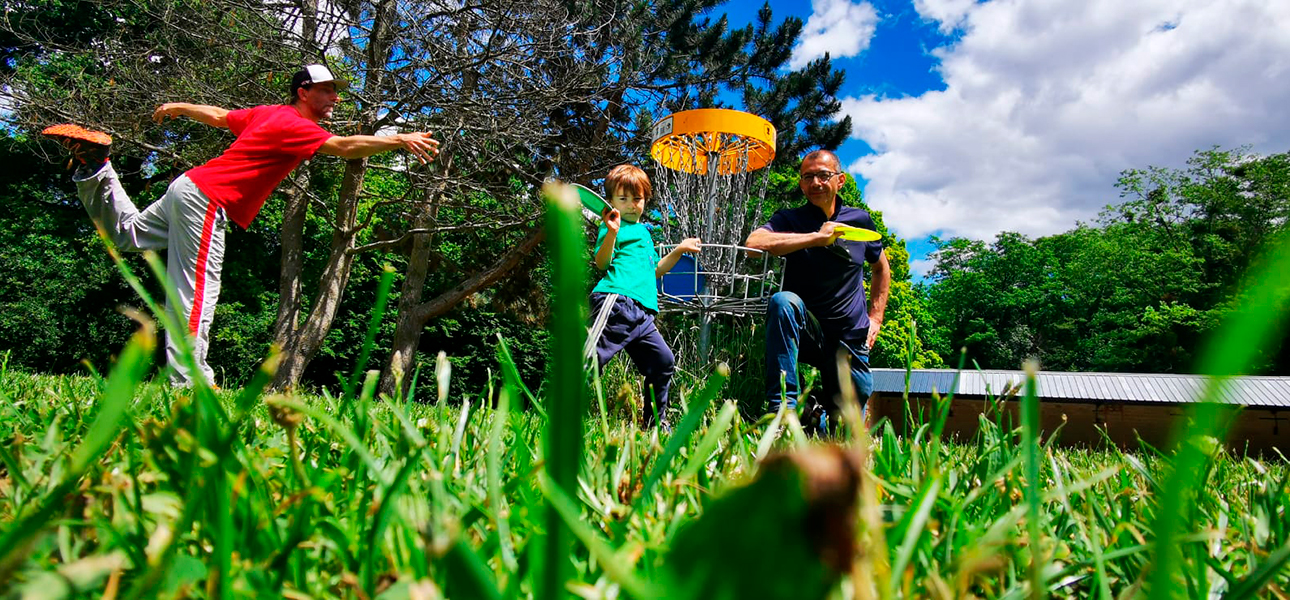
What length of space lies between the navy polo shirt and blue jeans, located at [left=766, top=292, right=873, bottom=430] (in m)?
0.09

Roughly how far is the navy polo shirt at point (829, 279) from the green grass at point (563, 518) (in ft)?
9.08

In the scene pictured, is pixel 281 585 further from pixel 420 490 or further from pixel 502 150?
pixel 502 150

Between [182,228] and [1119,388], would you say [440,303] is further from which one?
[1119,388]

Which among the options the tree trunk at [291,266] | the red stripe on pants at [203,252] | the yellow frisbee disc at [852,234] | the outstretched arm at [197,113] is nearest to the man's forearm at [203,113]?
the outstretched arm at [197,113]

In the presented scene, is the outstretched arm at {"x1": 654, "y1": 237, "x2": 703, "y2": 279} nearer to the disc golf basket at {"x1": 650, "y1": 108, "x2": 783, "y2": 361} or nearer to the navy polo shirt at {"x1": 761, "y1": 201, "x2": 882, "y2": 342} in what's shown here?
the navy polo shirt at {"x1": 761, "y1": 201, "x2": 882, "y2": 342}

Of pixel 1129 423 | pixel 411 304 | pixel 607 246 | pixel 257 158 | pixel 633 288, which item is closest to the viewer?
pixel 607 246

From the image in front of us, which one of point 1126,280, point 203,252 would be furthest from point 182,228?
point 1126,280

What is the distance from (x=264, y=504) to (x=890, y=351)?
16444mm

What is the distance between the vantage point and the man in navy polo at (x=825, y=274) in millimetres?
3656

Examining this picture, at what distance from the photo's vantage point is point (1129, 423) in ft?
16.6

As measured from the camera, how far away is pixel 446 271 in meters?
13.8

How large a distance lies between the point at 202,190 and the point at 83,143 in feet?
1.74

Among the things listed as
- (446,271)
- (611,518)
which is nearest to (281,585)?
(611,518)

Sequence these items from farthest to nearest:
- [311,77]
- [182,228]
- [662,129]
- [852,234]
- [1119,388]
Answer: [662,129], [1119,388], [311,77], [852,234], [182,228]
